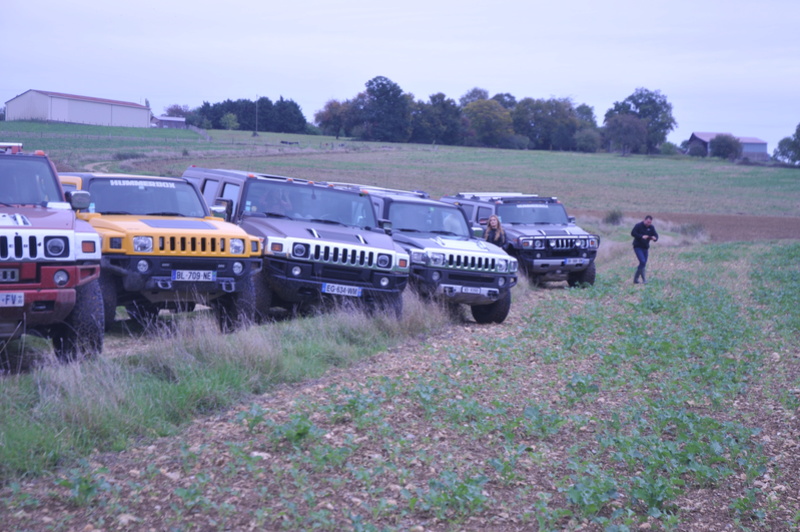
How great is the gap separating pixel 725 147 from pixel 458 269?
103976 millimetres

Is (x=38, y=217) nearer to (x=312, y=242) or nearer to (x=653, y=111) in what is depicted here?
(x=312, y=242)

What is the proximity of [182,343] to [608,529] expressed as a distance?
418 cm

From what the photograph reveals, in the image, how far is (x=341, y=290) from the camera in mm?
9562

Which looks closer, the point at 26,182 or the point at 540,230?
the point at 26,182

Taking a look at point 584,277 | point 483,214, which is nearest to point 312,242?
point 483,214

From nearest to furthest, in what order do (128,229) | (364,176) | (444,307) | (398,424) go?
(398,424) < (128,229) < (444,307) < (364,176)

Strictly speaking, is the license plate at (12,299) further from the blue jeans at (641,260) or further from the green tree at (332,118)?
the green tree at (332,118)

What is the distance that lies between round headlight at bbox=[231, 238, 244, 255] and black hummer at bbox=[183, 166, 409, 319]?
1.91 ft

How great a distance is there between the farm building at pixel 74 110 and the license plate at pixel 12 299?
2736cm

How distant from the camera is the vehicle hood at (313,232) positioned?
9477 mm

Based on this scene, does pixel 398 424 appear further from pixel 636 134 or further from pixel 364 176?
pixel 636 134

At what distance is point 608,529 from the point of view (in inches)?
166

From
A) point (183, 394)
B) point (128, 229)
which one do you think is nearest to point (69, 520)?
point (183, 394)

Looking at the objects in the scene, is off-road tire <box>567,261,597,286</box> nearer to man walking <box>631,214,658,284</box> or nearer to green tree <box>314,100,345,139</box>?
man walking <box>631,214,658,284</box>
